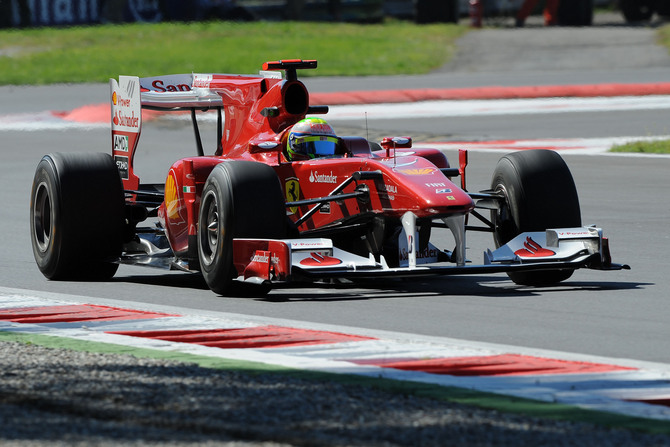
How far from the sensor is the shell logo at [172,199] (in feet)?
33.1

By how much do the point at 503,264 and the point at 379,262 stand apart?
33.8 inches

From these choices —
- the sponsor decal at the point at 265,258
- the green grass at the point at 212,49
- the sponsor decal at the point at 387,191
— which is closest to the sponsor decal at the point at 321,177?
the sponsor decal at the point at 387,191

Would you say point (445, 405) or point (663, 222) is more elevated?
point (445, 405)

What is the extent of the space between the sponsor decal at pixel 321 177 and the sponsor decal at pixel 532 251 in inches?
53.1

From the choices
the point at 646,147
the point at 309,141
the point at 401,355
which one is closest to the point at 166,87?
the point at 309,141

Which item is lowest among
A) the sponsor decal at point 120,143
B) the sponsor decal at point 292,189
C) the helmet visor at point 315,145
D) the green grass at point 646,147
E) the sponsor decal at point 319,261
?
the green grass at point 646,147

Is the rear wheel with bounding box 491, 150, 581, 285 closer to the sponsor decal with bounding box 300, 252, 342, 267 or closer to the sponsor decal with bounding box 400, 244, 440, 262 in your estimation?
the sponsor decal with bounding box 400, 244, 440, 262

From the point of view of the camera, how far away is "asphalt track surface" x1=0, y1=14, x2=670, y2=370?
25.7 feet

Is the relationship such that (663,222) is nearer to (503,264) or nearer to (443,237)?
(443,237)

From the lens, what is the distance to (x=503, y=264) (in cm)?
923

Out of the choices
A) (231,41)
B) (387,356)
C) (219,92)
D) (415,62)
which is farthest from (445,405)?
(231,41)

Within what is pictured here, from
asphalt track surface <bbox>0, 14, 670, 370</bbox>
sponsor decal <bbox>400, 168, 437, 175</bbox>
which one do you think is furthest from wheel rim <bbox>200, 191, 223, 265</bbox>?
sponsor decal <bbox>400, 168, 437, 175</bbox>

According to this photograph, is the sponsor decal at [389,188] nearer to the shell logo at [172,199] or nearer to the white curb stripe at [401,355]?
the white curb stripe at [401,355]

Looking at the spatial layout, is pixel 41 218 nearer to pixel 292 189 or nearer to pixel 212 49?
pixel 292 189
